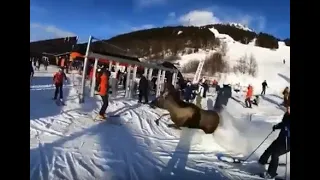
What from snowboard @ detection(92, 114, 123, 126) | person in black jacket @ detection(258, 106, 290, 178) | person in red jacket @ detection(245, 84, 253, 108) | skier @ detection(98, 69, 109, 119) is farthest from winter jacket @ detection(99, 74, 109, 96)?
person in black jacket @ detection(258, 106, 290, 178)

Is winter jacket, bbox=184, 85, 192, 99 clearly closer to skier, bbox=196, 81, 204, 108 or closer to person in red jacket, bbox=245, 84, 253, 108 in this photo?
skier, bbox=196, 81, 204, 108

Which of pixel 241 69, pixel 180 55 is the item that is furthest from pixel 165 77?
pixel 241 69

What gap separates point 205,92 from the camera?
6.41 ft

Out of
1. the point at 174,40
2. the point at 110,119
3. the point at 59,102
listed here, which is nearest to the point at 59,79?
the point at 59,102

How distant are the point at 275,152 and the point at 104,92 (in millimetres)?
784

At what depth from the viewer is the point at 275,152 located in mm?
1807

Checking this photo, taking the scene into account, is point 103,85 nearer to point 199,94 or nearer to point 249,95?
point 199,94

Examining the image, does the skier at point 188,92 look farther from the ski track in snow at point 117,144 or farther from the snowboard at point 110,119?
the snowboard at point 110,119

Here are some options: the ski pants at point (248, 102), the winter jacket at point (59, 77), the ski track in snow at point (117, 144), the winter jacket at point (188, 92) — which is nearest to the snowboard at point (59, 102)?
the ski track in snow at point (117, 144)

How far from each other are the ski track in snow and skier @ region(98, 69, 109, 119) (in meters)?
0.03

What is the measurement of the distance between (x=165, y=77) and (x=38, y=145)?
0.61 m

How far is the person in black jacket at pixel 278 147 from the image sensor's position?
174 centimetres

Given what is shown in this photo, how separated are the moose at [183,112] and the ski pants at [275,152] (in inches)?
10.3
